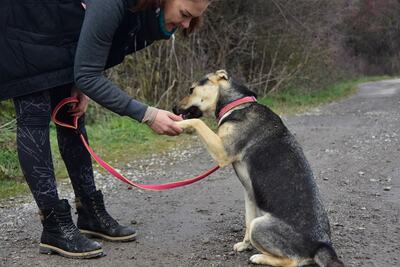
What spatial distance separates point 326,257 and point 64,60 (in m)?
2.23

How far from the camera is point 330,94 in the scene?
58.4ft

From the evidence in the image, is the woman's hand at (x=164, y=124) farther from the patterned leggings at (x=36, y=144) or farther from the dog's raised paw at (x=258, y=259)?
the dog's raised paw at (x=258, y=259)

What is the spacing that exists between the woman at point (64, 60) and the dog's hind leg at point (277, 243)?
0.94 metres

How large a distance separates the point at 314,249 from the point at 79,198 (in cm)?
196

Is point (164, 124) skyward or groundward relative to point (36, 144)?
skyward

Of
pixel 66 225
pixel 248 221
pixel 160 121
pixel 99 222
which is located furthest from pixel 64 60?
pixel 248 221

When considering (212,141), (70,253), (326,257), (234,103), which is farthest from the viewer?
(234,103)

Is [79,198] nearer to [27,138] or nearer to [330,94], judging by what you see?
[27,138]

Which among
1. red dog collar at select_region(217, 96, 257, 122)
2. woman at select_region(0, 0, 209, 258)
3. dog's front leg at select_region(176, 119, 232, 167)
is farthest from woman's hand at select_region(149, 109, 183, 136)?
red dog collar at select_region(217, 96, 257, 122)

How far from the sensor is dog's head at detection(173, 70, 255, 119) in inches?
176

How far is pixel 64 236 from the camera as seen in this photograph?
3.79 metres

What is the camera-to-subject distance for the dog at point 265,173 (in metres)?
3.51

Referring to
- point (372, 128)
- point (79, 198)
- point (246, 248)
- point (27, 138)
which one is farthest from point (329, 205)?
point (372, 128)

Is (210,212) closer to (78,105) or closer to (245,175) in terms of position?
(245,175)
